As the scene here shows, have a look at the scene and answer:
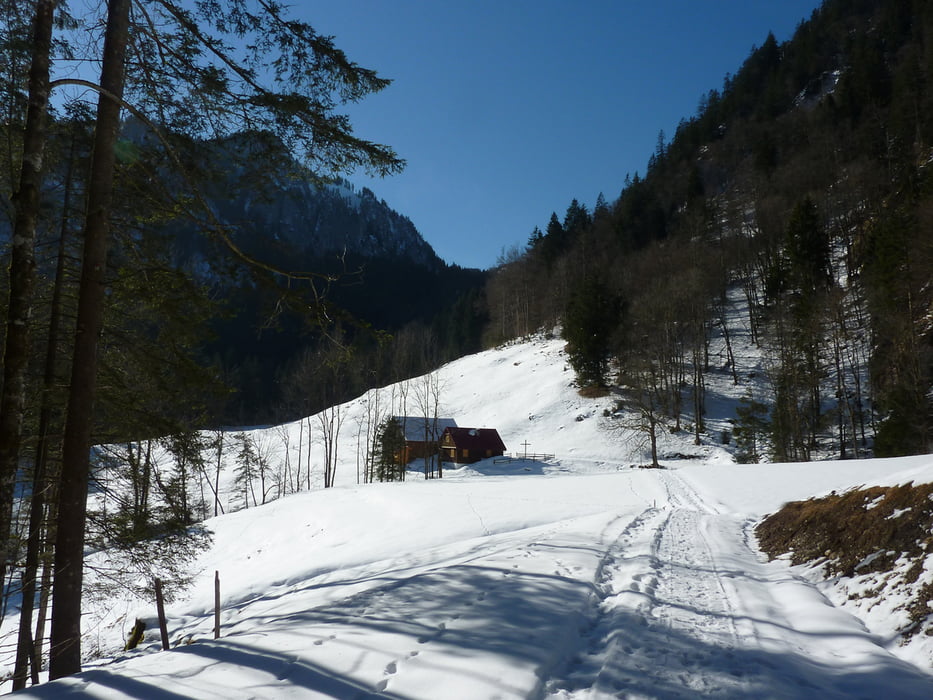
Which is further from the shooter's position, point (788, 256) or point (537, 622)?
point (788, 256)

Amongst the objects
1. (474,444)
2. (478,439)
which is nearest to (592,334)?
(478,439)

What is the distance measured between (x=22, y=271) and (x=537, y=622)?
5940 millimetres

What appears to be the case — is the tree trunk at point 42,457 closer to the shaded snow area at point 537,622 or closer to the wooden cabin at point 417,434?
the shaded snow area at point 537,622

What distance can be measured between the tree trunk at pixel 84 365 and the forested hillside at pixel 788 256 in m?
28.1

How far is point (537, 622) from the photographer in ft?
16.5

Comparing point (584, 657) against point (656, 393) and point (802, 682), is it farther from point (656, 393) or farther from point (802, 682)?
point (656, 393)

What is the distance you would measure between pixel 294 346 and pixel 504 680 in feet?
317

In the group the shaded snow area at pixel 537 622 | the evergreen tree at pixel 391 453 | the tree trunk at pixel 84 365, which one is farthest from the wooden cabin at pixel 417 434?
the tree trunk at pixel 84 365

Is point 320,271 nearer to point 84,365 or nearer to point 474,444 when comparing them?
point 84,365

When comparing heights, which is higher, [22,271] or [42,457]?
[22,271]

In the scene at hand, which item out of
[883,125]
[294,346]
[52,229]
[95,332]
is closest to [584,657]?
[95,332]

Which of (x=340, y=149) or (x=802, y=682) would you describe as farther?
(x=340, y=149)

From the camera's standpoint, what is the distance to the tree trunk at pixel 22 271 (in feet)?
15.0

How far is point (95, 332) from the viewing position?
5.47m
